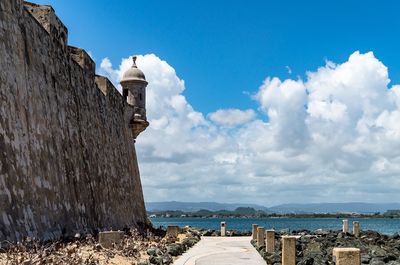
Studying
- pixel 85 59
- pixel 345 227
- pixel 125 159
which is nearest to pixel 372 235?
pixel 345 227

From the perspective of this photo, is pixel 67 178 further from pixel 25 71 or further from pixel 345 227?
pixel 345 227

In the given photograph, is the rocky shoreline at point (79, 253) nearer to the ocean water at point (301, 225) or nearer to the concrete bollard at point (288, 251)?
the concrete bollard at point (288, 251)

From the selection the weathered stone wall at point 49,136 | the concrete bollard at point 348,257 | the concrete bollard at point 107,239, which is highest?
the weathered stone wall at point 49,136

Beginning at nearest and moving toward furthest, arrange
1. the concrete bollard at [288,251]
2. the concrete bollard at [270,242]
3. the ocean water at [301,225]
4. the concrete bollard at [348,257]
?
the concrete bollard at [348,257] → the concrete bollard at [288,251] → the concrete bollard at [270,242] → the ocean water at [301,225]

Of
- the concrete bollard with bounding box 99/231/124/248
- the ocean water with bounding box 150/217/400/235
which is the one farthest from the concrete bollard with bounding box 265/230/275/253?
the ocean water with bounding box 150/217/400/235

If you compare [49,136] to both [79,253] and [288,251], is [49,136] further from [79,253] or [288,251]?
[288,251]

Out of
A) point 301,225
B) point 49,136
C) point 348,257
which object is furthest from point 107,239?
point 301,225

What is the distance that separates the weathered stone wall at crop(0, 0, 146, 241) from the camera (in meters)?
13.0

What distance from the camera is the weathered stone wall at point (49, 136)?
1301 cm

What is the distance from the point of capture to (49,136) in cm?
1620

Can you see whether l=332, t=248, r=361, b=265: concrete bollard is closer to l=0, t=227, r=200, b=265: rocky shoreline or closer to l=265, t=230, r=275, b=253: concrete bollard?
l=0, t=227, r=200, b=265: rocky shoreline

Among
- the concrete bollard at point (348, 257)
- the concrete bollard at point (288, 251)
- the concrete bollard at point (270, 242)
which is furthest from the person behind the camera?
the concrete bollard at point (270, 242)

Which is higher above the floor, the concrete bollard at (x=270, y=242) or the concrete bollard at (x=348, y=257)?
the concrete bollard at (x=348, y=257)

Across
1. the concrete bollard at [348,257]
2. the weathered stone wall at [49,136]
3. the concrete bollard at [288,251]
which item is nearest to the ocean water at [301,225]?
the weathered stone wall at [49,136]
